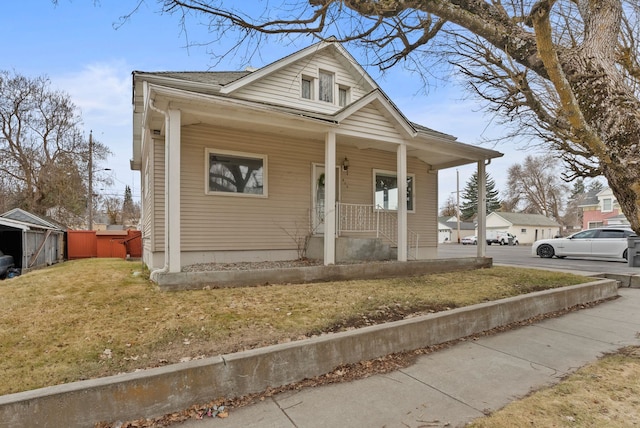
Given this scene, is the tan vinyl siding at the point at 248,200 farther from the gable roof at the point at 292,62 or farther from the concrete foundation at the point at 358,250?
the gable roof at the point at 292,62

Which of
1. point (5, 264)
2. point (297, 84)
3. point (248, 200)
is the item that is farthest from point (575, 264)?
point (5, 264)

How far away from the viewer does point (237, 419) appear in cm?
264

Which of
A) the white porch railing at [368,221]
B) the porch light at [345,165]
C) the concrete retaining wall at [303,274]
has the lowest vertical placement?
the concrete retaining wall at [303,274]

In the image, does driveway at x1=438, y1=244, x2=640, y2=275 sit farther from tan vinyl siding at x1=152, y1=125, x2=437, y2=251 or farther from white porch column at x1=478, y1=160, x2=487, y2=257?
tan vinyl siding at x1=152, y1=125, x2=437, y2=251

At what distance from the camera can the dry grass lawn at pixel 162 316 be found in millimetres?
3053

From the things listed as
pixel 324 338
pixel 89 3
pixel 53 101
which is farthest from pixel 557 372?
pixel 53 101

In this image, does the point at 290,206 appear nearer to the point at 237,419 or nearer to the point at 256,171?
the point at 256,171

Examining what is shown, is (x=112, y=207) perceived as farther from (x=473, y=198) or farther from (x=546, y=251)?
(x=473, y=198)

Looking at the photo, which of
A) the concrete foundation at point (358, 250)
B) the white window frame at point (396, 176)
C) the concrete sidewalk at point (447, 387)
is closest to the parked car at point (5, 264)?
the concrete foundation at point (358, 250)

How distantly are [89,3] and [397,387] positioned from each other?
526 cm

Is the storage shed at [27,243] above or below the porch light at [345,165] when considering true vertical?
below

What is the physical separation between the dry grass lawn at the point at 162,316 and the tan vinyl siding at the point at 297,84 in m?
5.18

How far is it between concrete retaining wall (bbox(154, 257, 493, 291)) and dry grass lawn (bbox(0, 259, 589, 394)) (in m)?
A: 0.23

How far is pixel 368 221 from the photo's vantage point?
30.9ft
